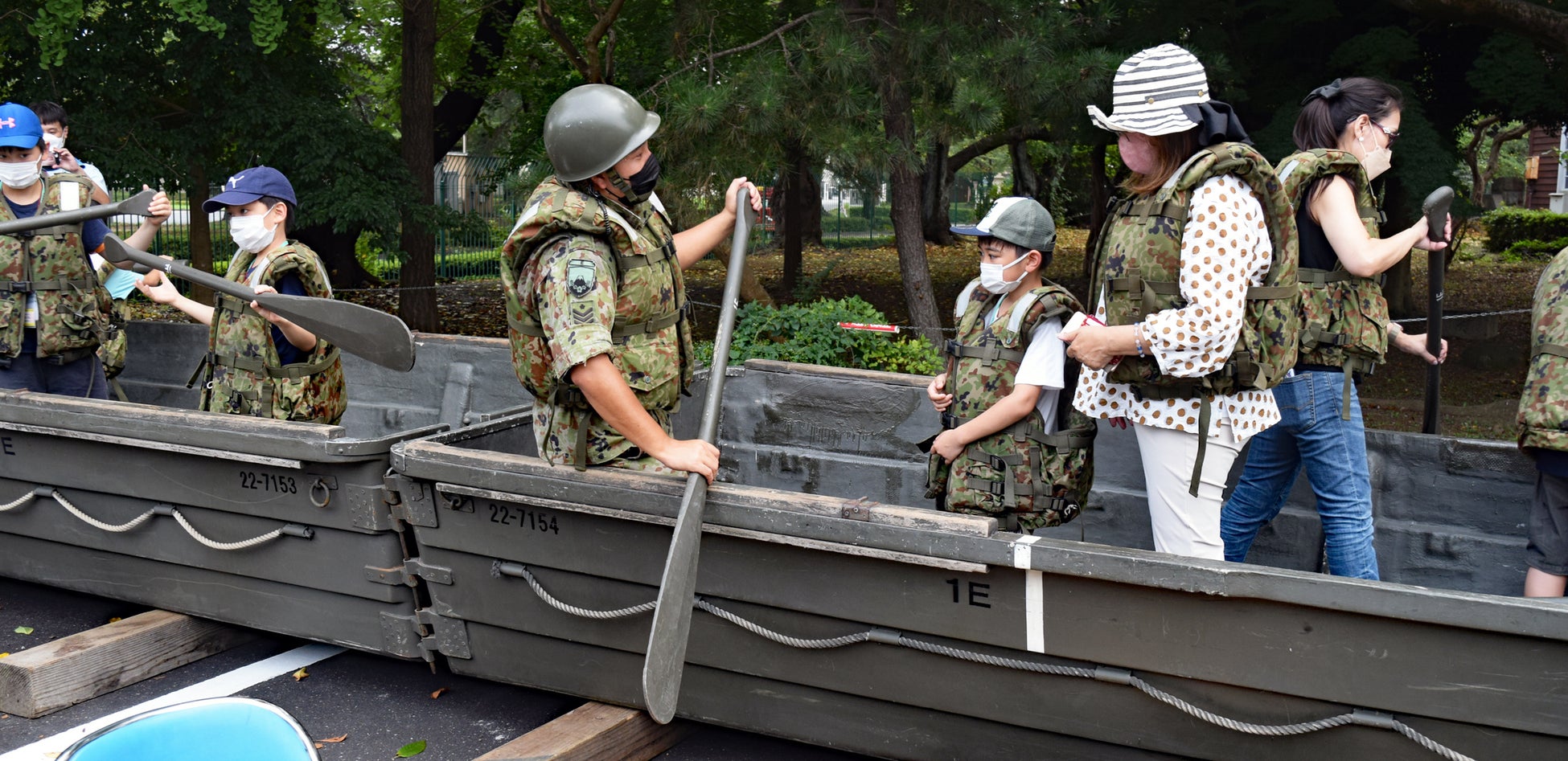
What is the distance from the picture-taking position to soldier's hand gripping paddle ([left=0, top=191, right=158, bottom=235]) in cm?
460

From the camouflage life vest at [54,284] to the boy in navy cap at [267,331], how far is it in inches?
48.0

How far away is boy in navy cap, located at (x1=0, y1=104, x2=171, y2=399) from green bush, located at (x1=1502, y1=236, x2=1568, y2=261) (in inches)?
816

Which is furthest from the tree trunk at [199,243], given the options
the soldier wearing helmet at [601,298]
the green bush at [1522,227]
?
the green bush at [1522,227]

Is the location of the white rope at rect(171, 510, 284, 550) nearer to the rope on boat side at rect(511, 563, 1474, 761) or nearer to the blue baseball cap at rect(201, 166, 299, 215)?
the rope on boat side at rect(511, 563, 1474, 761)

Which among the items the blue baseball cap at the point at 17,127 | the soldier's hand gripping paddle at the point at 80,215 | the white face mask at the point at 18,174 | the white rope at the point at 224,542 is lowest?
the white rope at the point at 224,542

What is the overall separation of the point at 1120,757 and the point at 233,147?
9.41 metres

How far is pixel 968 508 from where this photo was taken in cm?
349

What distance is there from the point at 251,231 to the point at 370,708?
1686 mm

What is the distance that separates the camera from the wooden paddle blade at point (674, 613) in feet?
9.50

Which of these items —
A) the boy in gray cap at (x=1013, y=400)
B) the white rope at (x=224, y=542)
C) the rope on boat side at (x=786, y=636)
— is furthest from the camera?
the white rope at (x=224, y=542)

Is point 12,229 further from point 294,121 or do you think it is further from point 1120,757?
point 294,121

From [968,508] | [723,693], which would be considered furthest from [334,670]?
[968,508]

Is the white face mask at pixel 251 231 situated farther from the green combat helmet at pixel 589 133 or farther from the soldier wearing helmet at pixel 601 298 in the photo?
the green combat helmet at pixel 589 133

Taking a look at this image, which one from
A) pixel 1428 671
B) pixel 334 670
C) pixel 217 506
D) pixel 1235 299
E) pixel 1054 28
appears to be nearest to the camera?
pixel 1428 671
